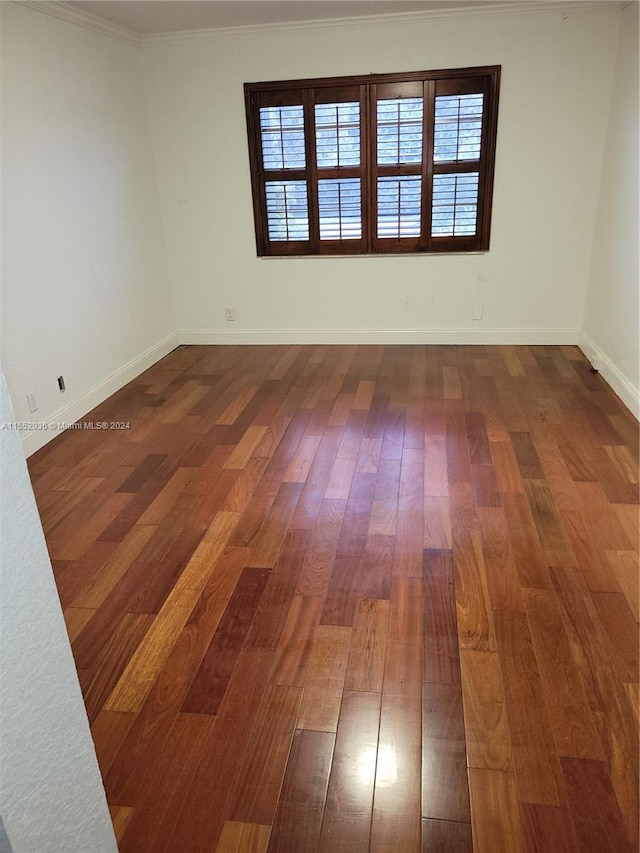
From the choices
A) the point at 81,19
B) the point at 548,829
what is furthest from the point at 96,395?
the point at 548,829

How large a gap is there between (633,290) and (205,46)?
3.58m

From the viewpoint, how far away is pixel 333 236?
4.84m

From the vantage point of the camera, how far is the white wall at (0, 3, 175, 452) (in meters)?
3.19

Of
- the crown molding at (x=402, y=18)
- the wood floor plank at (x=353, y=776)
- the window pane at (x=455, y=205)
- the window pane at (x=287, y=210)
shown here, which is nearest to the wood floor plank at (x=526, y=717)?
the wood floor plank at (x=353, y=776)

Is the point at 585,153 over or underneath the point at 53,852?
over

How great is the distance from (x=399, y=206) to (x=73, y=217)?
2.46m

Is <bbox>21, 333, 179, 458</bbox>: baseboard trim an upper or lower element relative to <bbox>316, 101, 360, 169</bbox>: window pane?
lower

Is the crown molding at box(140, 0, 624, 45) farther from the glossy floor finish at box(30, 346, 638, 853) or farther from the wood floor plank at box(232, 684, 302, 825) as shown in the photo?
the wood floor plank at box(232, 684, 302, 825)

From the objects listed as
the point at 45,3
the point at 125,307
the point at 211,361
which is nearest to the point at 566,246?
the point at 211,361

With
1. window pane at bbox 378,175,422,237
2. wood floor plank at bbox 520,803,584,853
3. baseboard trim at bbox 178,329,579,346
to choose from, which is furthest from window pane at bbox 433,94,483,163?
wood floor plank at bbox 520,803,584,853

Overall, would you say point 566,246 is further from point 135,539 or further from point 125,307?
point 135,539

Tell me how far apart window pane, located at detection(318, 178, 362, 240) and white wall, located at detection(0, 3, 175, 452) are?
55.9 inches

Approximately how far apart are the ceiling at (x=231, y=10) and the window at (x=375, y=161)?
0.41 meters

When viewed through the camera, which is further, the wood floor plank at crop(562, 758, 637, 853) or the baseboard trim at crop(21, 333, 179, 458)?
the baseboard trim at crop(21, 333, 179, 458)
